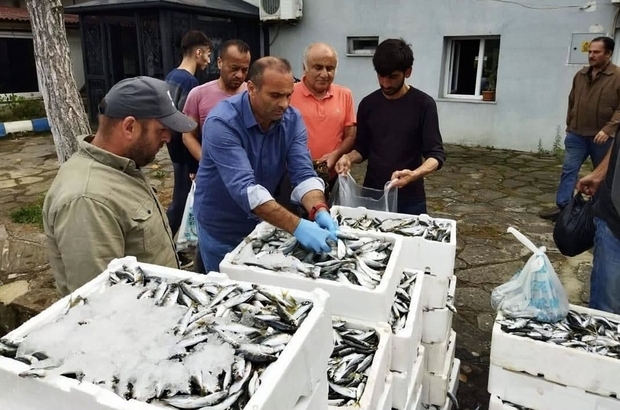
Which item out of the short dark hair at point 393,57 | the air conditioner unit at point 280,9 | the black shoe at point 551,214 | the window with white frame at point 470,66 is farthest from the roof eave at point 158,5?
the short dark hair at point 393,57

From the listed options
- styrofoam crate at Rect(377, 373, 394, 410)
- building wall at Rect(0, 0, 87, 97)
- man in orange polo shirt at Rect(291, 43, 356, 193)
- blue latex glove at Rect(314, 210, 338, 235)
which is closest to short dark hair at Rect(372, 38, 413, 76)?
man in orange polo shirt at Rect(291, 43, 356, 193)

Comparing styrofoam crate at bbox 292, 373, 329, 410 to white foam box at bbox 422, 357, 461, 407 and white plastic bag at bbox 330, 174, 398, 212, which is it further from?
white plastic bag at bbox 330, 174, 398, 212

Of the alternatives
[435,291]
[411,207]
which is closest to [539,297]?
[435,291]

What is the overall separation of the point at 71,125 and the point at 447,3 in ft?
27.4

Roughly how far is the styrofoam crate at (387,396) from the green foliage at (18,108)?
→ 14497mm

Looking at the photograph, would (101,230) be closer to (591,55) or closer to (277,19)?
(591,55)

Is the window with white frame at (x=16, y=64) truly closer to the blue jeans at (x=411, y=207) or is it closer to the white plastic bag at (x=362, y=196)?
the white plastic bag at (x=362, y=196)

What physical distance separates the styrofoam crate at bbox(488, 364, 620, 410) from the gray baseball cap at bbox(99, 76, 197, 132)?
1994 mm

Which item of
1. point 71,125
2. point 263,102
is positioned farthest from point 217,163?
point 71,125

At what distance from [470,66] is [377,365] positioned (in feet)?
33.8

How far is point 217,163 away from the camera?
8.52ft

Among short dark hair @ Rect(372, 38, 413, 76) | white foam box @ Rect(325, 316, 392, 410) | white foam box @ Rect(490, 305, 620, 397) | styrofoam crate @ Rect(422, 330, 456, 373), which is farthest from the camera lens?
short dark hair @ Rect(372, 38, 413, 76)

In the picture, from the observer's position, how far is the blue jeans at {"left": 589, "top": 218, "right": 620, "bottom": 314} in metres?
2.65

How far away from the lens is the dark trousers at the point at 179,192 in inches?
185
